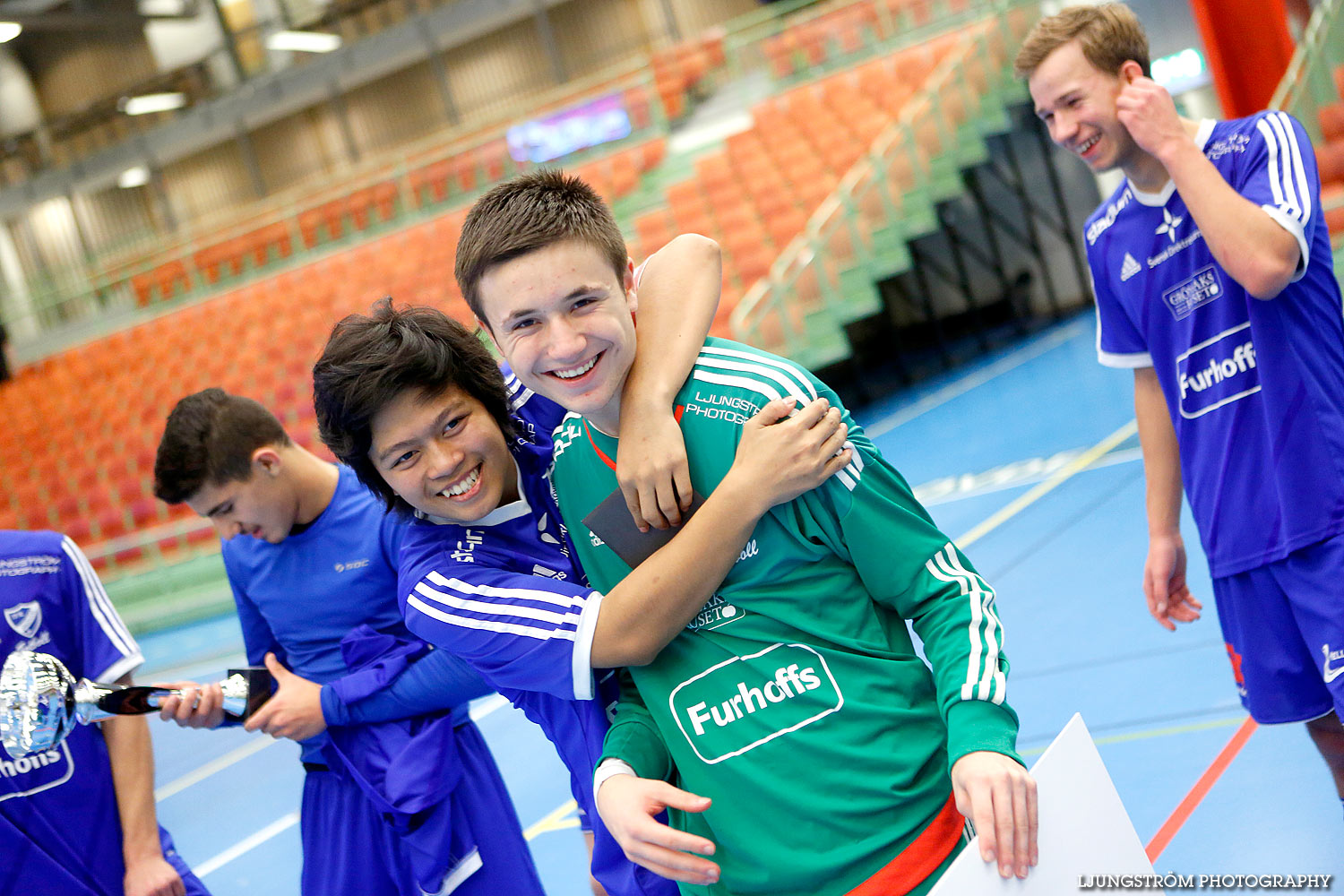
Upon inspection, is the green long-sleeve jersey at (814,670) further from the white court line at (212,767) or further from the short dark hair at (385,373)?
the white court line at (212,767)

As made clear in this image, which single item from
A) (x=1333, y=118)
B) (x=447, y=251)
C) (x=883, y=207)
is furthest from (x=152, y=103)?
(x=1333, y=118)

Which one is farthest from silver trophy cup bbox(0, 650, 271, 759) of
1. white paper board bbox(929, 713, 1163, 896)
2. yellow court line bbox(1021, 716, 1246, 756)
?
yellow court line bbox(1021, 716, 1246, 756)

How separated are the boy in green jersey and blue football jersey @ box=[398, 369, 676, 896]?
0.12 meters

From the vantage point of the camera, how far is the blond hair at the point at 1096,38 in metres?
2.01

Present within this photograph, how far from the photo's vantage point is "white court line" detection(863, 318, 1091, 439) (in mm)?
9680

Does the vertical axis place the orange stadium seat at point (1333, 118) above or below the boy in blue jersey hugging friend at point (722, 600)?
above

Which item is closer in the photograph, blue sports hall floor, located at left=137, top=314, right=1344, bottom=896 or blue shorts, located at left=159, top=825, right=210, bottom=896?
blue shorts, located at left=159, top=825, right=210, bottom=896

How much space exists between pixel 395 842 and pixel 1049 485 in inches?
199

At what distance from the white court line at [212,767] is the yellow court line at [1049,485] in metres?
4.38

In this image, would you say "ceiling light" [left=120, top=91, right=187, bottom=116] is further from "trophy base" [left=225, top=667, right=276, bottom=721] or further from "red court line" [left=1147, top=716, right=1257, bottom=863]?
"red court line" [left=1147, top=716, right=1257, bottom=863]

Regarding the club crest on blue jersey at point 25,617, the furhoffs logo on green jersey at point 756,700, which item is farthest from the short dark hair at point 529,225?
the club crest on blue jersey at point 25,617

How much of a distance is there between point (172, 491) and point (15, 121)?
24.7m

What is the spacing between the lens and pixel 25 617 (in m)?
2.35

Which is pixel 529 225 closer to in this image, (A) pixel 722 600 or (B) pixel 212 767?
(A) pixel 722 600
